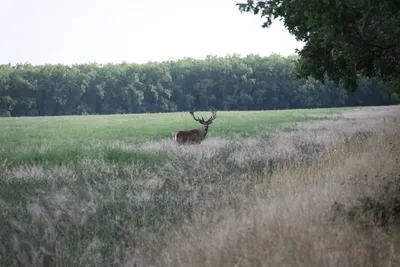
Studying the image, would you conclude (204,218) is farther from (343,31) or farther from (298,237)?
(343,31)

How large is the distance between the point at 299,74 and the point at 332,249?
1162 centimetres

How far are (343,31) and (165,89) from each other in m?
91.0

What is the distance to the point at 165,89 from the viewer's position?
3853 inches

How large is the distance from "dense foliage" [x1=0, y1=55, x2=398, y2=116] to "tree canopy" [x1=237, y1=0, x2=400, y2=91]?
234 ft

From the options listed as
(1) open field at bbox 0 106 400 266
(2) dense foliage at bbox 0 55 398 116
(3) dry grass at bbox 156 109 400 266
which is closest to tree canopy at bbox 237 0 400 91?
(1) open field at bbox 0 106 400 266

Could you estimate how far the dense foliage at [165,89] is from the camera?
87.0m

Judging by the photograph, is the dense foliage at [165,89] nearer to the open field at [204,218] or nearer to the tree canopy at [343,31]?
the tree canopy at [343,31]

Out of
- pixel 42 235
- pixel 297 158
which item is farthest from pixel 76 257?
pixel 297 158

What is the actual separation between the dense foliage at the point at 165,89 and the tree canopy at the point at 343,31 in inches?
2811

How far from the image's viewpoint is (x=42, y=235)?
5.29 metres

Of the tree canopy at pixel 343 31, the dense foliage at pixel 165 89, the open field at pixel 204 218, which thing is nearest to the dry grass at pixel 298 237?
the open field at pixel 204 218

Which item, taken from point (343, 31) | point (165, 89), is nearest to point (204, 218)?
point (343, 31)

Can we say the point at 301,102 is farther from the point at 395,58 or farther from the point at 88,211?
the point at 88,211

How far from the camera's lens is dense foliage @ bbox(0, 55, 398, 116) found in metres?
87.0
